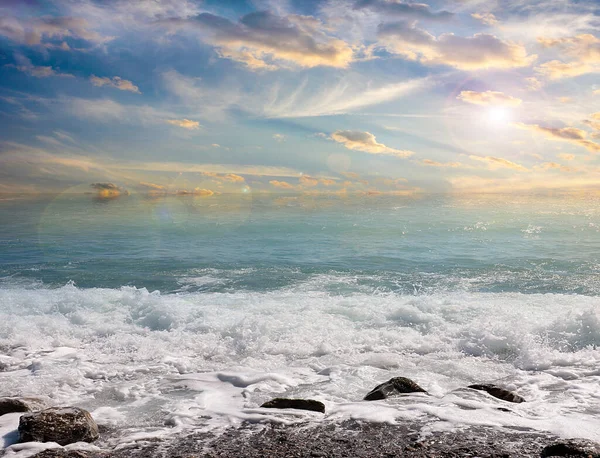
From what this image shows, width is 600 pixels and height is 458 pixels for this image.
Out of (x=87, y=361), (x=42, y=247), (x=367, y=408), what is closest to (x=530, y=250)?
(x=367, y=408)

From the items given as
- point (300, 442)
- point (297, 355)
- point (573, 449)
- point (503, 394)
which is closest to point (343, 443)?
point (300, 442)

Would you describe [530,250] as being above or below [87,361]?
above

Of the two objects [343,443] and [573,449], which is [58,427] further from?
[573,449]

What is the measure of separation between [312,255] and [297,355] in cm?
1712

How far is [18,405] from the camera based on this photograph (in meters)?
7.64

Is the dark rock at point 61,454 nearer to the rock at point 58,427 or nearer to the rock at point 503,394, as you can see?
the rock at point 58,427

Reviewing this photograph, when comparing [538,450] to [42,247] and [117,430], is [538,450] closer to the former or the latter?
[117,430]

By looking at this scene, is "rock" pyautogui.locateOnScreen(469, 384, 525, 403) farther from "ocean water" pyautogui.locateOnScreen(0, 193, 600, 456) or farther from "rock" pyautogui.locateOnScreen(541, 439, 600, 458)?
"rock" pyautogui.locateOnScreen(541, 439, 600, 458)

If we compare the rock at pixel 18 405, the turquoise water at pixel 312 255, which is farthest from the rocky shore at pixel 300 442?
the turquoise water at pixel 312 255

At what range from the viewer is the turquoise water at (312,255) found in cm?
2120

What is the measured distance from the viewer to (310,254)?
2905 centimetres

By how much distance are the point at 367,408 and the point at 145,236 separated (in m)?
33.7

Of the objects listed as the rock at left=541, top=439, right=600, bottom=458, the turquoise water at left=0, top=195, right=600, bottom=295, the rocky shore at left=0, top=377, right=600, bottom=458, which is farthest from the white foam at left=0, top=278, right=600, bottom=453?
the turquoise water at left=0, top=195, right=600, bottom=295

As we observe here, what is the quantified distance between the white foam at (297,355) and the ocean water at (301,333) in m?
0.05
